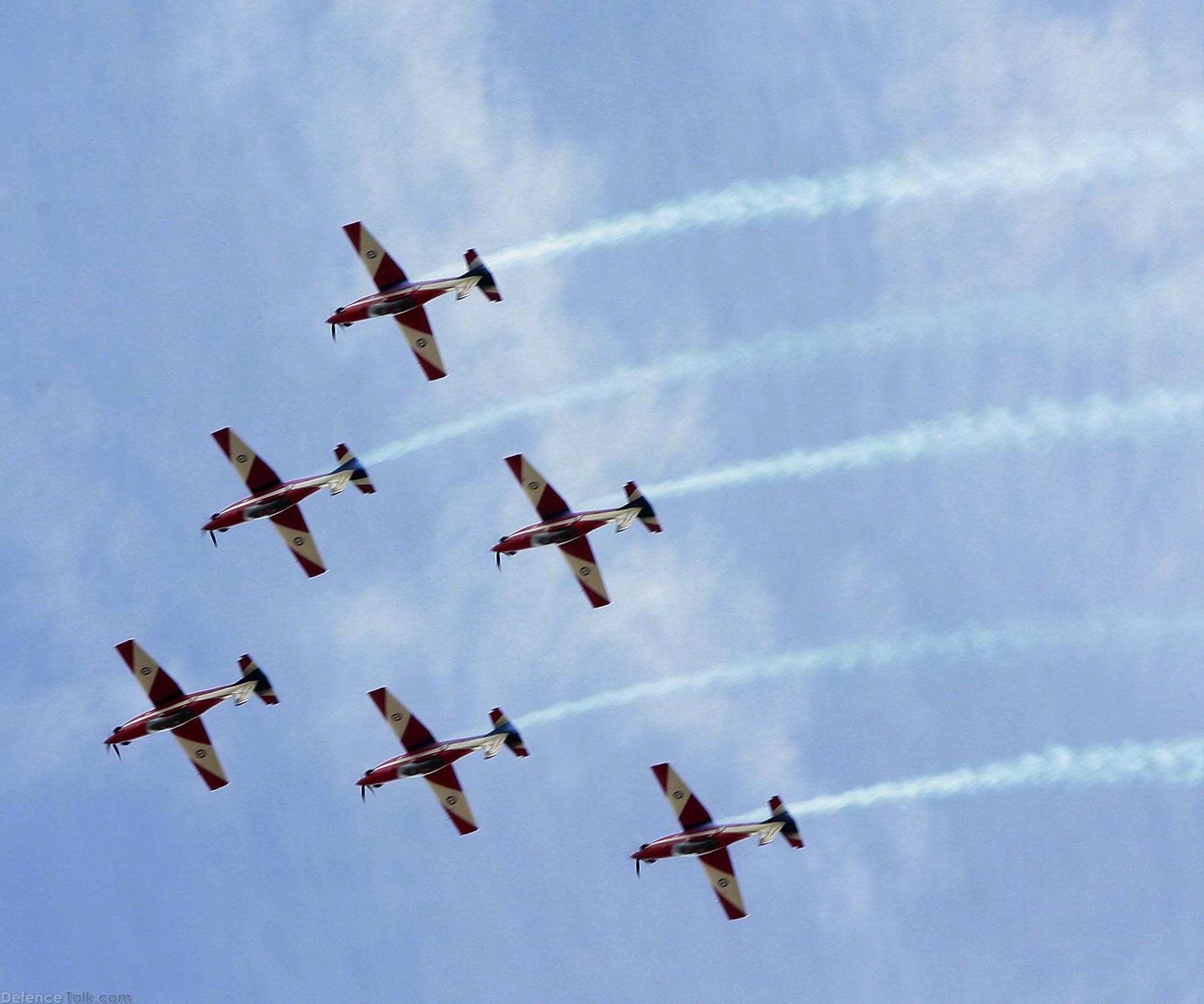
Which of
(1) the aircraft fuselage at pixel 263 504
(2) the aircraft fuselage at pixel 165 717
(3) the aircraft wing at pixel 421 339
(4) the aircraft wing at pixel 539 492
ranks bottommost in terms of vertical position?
(2) the aircraft fuselage at pixel 165 717

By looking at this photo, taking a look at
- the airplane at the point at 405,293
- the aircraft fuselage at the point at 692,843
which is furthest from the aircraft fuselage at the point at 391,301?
the aircraft fuselage at the point at 692,843

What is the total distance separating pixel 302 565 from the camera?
3391 inches

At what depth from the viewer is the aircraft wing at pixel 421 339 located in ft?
280

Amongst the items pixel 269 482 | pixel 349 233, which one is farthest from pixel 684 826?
pixel 349 233

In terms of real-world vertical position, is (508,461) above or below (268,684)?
above

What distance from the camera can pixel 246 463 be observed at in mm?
84812

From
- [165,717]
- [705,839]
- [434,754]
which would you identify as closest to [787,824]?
[705,839]

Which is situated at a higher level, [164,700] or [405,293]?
[405,293]

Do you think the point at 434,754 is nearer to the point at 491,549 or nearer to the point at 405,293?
the point at 491,549

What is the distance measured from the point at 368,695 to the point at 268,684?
12.8 feet

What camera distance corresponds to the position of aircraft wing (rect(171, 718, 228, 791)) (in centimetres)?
8744

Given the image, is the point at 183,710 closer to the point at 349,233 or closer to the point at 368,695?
the point at 368,695

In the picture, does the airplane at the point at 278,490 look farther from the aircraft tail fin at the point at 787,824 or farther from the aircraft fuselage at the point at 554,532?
the aircraft tail fin at the point at 787,824

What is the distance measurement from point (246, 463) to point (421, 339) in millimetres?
8274
